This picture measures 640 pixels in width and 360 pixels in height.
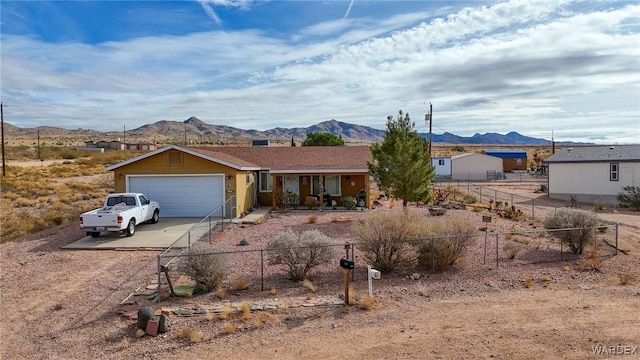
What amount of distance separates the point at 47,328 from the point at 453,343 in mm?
8328

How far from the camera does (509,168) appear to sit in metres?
68.9

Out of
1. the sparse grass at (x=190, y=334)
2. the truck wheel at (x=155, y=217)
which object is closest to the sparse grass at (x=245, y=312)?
the sparse grass at (x=190, y=334)

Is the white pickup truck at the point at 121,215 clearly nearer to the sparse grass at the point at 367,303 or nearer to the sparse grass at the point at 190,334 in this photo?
the sparse grass at the point at 190,334

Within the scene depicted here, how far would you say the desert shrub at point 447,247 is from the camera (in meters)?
13.0

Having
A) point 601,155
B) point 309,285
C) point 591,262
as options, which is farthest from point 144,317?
point 601,155

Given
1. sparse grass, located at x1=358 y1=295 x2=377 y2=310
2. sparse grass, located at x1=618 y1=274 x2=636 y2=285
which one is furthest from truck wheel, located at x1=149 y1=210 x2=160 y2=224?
sparse grass, located at x1=618 y1=274 x2=636 y2=285

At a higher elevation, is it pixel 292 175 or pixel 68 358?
pixel 292 175

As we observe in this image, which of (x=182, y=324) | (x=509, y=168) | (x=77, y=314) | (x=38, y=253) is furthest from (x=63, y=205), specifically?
(x=509, y=168)

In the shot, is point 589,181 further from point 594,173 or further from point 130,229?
point 130,229

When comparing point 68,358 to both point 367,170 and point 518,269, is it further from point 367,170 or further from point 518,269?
point 367,170

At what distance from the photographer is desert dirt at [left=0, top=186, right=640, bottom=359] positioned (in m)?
8.16

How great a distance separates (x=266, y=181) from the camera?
28.5 metres

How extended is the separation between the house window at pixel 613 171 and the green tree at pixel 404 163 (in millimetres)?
17164

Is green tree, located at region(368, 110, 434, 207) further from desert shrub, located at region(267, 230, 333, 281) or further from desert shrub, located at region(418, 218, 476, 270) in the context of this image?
desert shrub, located at region(267, 230, 333, 281)
